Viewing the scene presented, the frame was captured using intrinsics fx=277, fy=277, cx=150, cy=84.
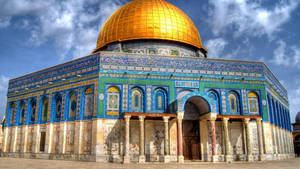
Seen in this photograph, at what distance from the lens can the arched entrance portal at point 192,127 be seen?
63.5 ft

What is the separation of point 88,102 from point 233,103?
10480 mm

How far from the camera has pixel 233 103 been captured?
67.1ft

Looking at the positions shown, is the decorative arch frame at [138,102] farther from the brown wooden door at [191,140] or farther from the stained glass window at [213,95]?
the stained glass window at [213,95]

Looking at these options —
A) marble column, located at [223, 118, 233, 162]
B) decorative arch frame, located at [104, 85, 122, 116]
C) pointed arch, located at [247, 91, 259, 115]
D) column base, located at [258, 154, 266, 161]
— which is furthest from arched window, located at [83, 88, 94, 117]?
column base, located at [258, 154, 266, 161]

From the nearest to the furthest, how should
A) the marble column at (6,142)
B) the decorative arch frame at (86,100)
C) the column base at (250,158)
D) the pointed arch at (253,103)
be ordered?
the column base at (250,158) < the decorative arch frame at (86,100) < the pointed arch at (253,103) < the marble column at (6,142)

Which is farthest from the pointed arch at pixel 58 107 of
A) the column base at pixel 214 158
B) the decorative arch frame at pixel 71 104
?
the column base at pixel 214 158

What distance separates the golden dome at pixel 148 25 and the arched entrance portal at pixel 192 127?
6.25 m

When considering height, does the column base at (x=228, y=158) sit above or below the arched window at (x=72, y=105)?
below

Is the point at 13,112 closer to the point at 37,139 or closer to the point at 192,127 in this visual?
the point at 37,139

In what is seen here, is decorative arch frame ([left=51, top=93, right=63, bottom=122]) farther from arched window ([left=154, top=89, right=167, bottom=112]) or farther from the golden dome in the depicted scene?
arched window ([left=154, top=89, right=167, bottom=112])

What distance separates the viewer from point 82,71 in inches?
781

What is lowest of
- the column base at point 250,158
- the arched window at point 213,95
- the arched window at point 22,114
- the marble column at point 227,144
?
the column base at point 250,158

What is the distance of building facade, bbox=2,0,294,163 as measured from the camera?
59.5ft

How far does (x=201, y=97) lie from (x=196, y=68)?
2.72 m
